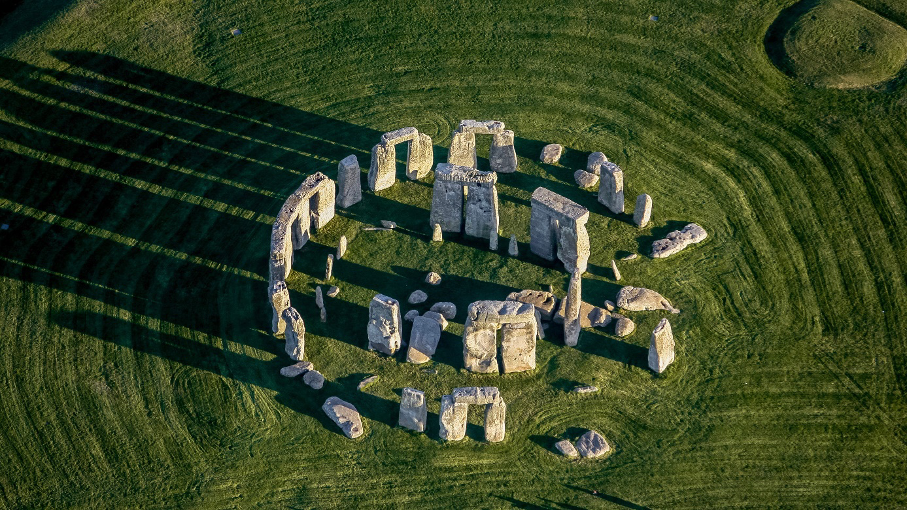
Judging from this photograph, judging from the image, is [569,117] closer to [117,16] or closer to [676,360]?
[676,360]

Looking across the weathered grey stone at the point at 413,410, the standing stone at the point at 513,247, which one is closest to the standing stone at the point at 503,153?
the standing stone at the point at 513,247

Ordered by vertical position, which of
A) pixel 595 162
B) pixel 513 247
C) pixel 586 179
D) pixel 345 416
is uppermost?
pixel 595 162

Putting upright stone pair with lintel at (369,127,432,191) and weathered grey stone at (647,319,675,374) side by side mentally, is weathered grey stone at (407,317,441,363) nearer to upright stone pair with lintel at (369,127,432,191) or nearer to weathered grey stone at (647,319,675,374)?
weathered grey stone at (647,319,675,374)

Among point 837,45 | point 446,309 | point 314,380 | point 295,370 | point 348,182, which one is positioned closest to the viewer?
point 314,380

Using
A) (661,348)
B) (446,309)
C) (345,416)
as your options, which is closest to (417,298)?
(446,309)

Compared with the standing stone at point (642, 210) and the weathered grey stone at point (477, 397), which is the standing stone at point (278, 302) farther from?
the standing stone at point (642, 210)

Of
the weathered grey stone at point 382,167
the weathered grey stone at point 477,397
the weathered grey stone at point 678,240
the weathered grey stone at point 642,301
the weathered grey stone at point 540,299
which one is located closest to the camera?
the weathered grey stone at point 477,397

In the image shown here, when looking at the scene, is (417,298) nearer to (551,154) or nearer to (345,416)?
(345,416)
